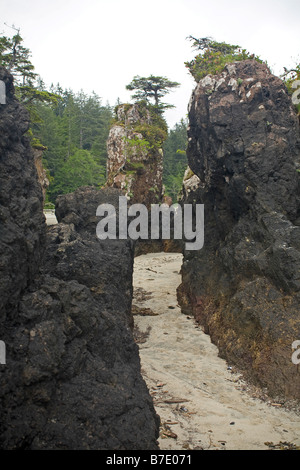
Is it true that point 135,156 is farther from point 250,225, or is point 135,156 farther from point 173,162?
point 173,162

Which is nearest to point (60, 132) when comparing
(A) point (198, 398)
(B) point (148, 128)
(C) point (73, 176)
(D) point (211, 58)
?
(C) point (73, 176)

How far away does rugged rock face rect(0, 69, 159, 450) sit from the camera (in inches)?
124

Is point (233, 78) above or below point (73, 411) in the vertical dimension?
above

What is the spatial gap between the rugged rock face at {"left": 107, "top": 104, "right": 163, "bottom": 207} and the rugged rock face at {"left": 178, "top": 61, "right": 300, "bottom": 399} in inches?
408

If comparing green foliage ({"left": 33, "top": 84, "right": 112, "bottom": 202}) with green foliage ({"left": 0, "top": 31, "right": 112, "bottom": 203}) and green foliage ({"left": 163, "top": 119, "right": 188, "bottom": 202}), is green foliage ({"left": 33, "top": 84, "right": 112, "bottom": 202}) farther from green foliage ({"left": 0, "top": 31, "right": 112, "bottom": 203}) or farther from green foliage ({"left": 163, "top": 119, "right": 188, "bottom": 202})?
green foliage ({"left": 163, "top": 119, "right": 188, "bottom": 202})

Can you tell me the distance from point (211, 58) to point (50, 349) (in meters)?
10.3

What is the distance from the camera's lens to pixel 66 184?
25938 millimetres

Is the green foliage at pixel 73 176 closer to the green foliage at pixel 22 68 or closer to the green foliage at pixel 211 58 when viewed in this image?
the green foliage at pixel 22 68

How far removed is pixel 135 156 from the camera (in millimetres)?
20938

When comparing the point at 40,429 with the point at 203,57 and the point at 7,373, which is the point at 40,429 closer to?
the point at 7,373

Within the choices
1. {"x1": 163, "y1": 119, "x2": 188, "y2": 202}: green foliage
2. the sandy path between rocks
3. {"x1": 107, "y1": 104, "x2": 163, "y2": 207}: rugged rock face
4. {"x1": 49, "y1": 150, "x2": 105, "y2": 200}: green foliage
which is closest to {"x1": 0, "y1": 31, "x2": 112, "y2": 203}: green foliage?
{"x1": 49, "y1": 150, "x2": 105, "y2": 200}: green foliage

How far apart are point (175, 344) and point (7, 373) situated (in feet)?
17.7
